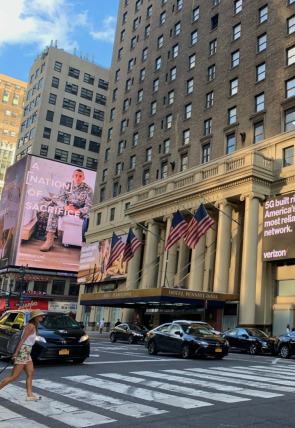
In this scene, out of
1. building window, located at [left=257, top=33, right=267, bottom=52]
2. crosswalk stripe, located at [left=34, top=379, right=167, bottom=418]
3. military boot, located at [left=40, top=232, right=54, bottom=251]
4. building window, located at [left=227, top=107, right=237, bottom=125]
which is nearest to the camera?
crosswalk stripe, located at [left=34, top=379, right=167, bottom=418]

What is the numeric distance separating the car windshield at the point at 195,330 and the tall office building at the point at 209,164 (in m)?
14.0

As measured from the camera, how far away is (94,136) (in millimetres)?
92938

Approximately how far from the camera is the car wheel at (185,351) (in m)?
17.8

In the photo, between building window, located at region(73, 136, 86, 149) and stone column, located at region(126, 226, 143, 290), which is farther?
building window, located at region(73, 136, 86, 149)

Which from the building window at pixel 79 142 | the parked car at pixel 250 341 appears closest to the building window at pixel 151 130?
the parked car at pixel 250 341

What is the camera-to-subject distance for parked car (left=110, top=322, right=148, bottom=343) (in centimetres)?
3133

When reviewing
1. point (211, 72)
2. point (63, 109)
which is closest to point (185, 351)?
point (211, 72)

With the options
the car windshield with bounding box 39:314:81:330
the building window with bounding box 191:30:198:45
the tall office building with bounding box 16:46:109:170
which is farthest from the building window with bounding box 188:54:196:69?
the tall office building with bounding box 16:46:109:170

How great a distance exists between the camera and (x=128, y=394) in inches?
355

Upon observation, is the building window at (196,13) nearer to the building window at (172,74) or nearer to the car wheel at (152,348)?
the building window at (172,74)

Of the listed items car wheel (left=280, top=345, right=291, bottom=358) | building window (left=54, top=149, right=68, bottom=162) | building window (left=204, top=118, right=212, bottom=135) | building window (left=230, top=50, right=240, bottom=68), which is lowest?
car wheel (left=280, top=345, right=291, bottom=358)

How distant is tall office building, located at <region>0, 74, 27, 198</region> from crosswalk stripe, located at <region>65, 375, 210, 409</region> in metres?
127

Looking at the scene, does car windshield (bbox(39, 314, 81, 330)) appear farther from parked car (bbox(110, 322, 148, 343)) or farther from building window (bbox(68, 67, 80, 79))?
building window (bbox(68, 67, 80, 79))

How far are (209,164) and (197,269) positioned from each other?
10314 millimetres
